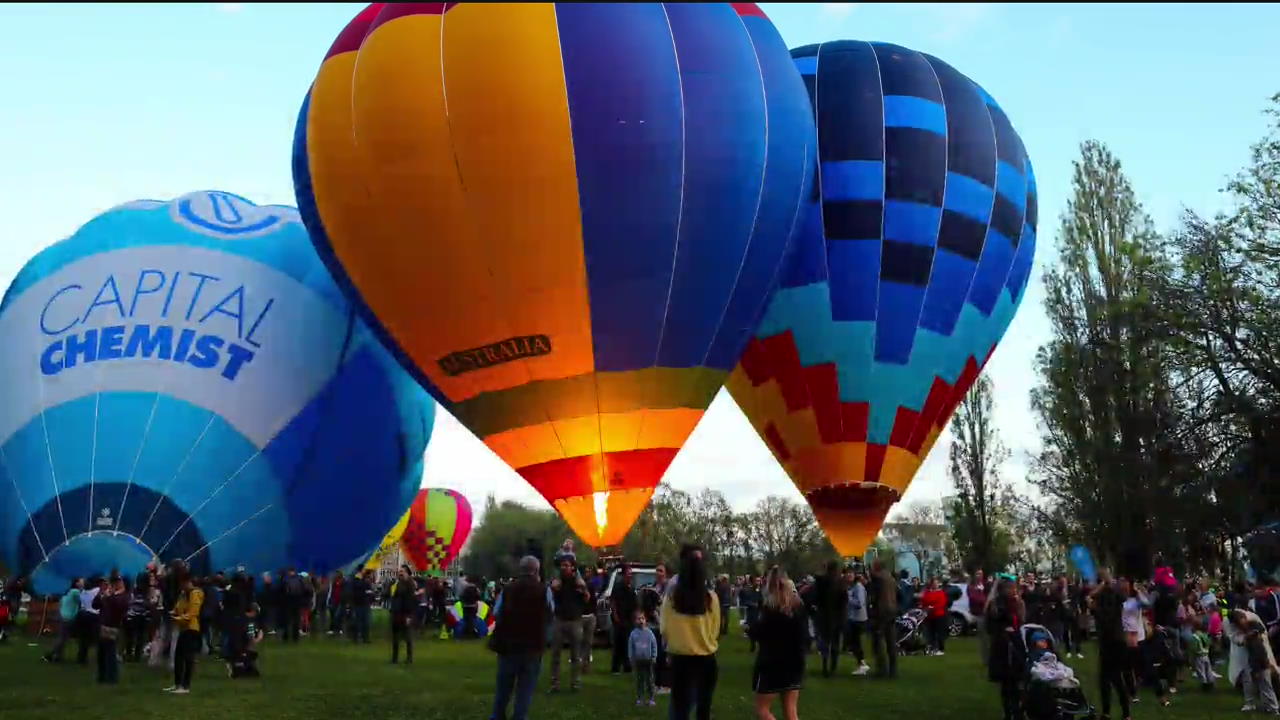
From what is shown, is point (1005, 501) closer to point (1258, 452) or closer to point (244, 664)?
point (1258, 452)

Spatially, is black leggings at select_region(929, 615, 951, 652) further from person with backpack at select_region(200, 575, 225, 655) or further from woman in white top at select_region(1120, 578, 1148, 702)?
person with backpack at select_region(200, 575, 225, 655)

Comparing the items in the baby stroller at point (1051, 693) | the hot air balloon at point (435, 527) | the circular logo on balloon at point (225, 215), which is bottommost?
the baby stroller at point (1051, 693)

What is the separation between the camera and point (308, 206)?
55.9 feet

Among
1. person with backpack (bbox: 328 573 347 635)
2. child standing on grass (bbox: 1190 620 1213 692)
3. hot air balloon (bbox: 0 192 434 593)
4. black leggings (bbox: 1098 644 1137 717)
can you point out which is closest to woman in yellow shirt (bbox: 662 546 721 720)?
black leggings (bbox: 1098 644 1137 717)

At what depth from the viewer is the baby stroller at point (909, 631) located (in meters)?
18.8

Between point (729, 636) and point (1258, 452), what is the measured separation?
34.3 ft

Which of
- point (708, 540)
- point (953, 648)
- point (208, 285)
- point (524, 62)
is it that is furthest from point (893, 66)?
point (708, 540)

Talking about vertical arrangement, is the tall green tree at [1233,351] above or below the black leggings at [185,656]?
above

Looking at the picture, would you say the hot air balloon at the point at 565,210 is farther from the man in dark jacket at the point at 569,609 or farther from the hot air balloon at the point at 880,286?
the hot air balloon at the point at 880,286

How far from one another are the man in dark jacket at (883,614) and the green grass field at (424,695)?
11.0 inches

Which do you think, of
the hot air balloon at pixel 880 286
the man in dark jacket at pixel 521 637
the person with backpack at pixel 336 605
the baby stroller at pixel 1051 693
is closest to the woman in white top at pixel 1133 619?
the baby stroller at pixel 1051 693

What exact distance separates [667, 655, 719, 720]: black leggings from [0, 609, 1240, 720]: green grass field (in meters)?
2.66

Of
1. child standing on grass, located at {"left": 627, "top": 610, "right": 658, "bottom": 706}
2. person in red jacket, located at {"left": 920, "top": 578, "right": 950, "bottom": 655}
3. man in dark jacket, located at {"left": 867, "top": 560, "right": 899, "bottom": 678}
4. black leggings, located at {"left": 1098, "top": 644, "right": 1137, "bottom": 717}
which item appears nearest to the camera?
black leggings, located at {"left": 1098, "top": 644, "right": 1137, "bottom": 717}

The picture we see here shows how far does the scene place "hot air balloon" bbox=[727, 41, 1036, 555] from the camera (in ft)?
63.8
